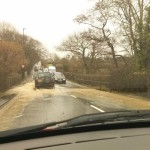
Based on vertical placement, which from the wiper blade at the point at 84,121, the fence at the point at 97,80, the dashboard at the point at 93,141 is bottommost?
the fence at the point at 97,80

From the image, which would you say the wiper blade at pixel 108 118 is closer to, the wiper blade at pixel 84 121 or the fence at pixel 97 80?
the wiper blade at pixel 84 121

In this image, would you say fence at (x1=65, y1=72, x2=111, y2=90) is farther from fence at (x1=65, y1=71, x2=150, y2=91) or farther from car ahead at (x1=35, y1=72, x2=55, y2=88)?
car ahead at (x1=35, y1=72, x2=55, y2=88)

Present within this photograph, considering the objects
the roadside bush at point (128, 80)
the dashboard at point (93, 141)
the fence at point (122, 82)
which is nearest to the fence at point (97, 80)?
the fence at point (122, 82)

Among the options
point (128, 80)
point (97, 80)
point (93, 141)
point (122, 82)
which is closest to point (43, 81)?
point (97, 80)

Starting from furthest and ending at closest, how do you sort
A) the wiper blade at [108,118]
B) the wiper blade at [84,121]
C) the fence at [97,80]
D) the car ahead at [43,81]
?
1. the car ahead at [43,81]
2. the fence at [97,80]
3. the wiper blade at [108,118]
4. the wiper blade at [84,121]

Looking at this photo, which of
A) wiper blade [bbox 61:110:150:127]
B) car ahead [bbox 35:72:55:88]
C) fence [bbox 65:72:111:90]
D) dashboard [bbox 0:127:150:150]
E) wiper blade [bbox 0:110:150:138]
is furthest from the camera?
car ahead [bbox 35:72:55:88]

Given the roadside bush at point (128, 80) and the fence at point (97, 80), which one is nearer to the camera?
the roadside bush at point (128, 80)

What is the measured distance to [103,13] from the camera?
46.3 meters

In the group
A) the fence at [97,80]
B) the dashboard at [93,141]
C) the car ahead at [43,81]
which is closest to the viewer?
the dashboard at [93,141]

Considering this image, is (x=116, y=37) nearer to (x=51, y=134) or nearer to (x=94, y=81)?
(x=94, y=81)

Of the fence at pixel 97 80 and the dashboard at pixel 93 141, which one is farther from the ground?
→ the dashboard at pixel 93 141

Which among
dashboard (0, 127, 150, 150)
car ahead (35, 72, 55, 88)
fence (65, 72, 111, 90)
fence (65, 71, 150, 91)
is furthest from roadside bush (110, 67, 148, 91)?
dashboard (0, 127, 150, 150)

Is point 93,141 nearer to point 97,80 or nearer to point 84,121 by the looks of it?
point 84,121

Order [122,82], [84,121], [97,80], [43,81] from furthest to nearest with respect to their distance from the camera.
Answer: [97,80], [43,81], [122,82], [84,121]
